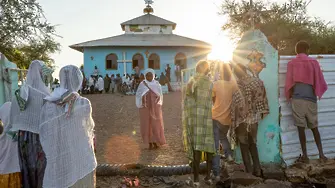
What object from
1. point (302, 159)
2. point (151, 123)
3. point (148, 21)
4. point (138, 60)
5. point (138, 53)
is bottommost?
point (302, 159)

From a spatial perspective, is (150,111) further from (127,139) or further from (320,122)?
(320,122)

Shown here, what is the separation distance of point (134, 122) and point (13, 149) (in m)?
8.66

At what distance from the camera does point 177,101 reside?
18.2 metres

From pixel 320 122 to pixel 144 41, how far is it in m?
24.9

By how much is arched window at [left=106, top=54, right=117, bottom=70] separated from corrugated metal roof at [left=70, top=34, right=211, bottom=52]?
1150 mm

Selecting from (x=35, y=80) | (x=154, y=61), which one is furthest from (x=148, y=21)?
(x=35, y=80)

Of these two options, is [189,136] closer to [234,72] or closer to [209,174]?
[209,174]

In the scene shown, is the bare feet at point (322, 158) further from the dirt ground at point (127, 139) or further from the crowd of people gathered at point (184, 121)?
the dirt ground at point (127, 139)

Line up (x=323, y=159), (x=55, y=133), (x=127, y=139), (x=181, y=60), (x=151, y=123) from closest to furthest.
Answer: (x=55, y=133) < (x=323, y=159) < (x=151, y=123) < (x=127, y=139) < (x=181, y=60)

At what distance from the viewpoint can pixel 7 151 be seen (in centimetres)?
426

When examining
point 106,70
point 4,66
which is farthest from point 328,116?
point 106,70

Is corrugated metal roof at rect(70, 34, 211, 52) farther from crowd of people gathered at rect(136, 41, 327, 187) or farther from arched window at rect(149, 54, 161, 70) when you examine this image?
crowd of people gathered at rect(136, 41, 327, 187)

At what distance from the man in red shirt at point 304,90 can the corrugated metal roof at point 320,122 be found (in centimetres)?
12

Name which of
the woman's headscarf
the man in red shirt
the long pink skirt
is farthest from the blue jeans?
the long pink skirt
